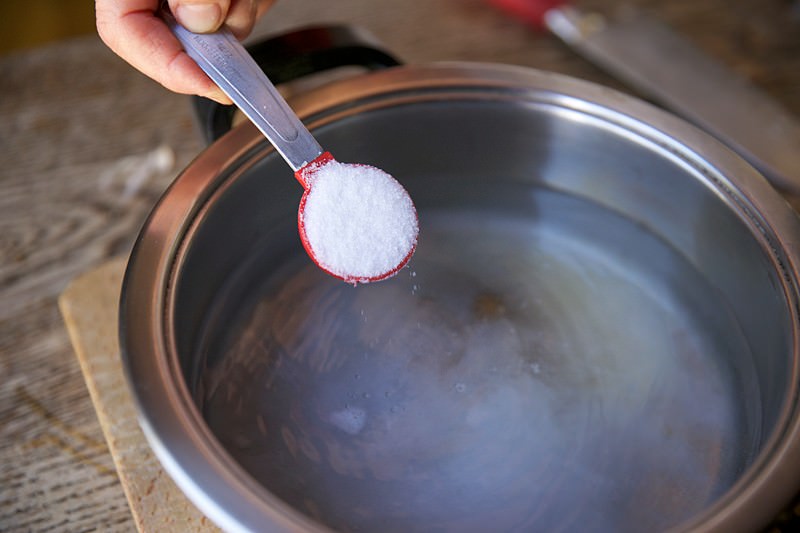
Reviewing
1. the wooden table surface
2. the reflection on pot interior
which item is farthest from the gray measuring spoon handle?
the wooden table surface

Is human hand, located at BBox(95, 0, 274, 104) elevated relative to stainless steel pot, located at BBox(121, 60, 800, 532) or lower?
elevated

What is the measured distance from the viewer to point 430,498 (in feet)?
1.72

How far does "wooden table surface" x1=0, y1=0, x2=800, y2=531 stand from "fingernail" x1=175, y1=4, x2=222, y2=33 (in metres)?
0.25

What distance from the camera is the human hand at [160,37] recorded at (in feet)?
1.74

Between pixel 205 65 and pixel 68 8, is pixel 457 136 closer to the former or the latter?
pixel 205 65

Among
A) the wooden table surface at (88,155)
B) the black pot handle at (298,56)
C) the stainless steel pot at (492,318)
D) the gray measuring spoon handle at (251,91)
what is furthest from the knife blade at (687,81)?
the gray measuring spoon handle at (251,91)

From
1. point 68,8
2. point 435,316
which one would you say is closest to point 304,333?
point 435,316

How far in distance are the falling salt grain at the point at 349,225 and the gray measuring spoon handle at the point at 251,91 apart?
22 millimetres

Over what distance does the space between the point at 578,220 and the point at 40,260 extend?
47 centimetres

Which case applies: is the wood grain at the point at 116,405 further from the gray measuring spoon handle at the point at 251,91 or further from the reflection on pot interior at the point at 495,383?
the gray measuring spoon handle at the point at 251,91

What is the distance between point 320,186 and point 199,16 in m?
0.14

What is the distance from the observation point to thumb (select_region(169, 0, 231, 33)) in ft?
1.70

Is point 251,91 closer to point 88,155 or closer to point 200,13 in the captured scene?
point 200,13

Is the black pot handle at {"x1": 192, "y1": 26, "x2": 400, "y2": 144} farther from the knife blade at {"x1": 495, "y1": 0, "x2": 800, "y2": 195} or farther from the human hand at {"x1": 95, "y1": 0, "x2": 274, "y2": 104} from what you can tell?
the knife blade at {"x1": 495, "y1": 0, "x2": 800, "y2": 195}
